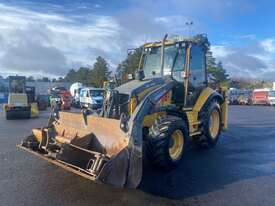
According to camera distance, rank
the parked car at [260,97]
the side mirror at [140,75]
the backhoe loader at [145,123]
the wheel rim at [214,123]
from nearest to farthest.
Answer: the backhoe loader at [145,123] < the side mirror at [140,75] < the wheel rim at [214,123] < the parked car at [260,97]

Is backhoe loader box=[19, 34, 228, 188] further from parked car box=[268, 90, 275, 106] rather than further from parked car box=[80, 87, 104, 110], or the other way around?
parked car box=[268, 90, 275, 106]

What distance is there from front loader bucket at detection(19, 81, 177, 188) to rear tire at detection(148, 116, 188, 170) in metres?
0.44

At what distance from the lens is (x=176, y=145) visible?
7.63 m

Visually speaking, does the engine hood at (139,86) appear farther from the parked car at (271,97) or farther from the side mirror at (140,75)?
the parked car at (271,97)

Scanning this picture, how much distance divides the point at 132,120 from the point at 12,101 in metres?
16.7

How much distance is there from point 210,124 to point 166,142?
11.9 feet

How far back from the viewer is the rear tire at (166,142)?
6.88 m

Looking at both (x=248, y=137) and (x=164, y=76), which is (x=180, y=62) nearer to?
(x=164, y=76)

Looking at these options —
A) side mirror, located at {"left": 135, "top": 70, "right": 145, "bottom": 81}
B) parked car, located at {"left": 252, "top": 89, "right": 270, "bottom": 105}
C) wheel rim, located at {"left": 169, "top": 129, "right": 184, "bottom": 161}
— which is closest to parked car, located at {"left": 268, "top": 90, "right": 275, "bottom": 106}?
parked car, located at {"left": 252, "top": 89, "right": 270, "bottom": 105}

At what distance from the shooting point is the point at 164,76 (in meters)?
8.80

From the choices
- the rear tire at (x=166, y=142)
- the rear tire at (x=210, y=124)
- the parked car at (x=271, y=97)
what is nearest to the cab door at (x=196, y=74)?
the rear tire at (x=210, y=124)

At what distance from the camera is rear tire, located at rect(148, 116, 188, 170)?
688 cm

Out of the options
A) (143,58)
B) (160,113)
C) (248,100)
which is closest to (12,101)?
(143,58)

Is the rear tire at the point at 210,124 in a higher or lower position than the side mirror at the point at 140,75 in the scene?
lower
